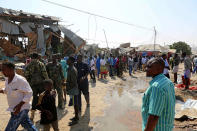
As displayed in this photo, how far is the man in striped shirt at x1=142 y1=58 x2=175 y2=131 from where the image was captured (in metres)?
1.81

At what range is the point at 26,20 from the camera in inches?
670

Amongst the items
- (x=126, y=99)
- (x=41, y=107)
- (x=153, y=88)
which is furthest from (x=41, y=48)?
(x=153, y=88)

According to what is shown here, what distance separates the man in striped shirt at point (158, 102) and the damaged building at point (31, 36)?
14686 millimetres

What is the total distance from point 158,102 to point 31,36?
16.1 meters

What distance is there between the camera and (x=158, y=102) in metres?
1.80

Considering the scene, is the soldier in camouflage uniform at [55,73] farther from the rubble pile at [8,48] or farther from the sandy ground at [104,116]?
the rubble pile at [8,48]

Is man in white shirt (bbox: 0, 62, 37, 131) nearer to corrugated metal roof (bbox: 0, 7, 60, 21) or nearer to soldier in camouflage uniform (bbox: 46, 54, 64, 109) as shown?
soldier in camouflage uniform (bbox: 46, 54, 64, 109)

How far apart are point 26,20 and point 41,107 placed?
51.2 ft

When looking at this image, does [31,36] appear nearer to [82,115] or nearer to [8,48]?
[8,48]

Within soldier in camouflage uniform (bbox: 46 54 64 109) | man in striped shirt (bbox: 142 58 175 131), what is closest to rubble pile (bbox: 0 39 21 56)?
soldier in camouflage uniform (bbox: 46 54 64 109)

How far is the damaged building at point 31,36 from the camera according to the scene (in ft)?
50.2

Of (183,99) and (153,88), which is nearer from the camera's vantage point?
(153,88)

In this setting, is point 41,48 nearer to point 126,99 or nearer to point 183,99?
point 126,99

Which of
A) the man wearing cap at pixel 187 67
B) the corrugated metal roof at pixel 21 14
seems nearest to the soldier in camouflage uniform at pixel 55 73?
the man wearing cap at pixel 187 67
